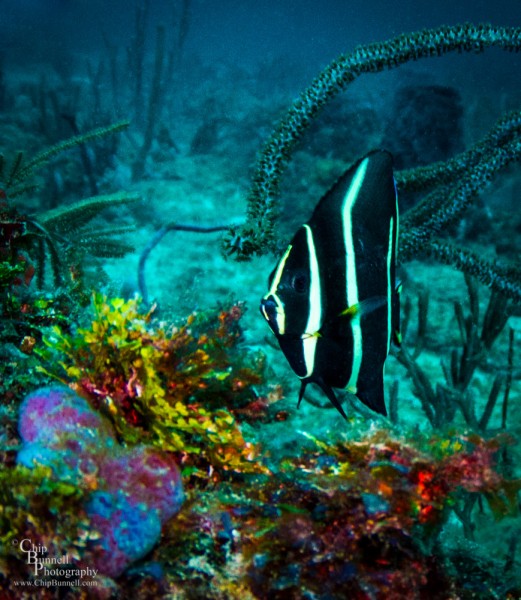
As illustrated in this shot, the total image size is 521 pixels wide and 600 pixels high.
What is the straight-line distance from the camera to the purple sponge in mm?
1137

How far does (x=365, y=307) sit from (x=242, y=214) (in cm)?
784

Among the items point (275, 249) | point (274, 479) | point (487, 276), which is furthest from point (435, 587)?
point (487, 276)

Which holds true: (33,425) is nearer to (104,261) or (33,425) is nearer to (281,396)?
(281,396)

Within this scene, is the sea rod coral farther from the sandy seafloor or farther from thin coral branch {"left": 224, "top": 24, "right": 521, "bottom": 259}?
the sandy seafloor

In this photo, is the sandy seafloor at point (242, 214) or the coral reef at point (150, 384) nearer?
the coral reef at point (150, 384)

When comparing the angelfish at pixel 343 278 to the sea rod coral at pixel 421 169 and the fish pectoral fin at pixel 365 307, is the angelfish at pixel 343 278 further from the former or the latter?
the sea rod coral at pixel 421 169

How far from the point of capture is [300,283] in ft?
3.66

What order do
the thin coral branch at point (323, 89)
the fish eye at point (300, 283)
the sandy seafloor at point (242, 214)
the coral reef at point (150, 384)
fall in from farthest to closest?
the sandy seafloor at point (242, 214), the thin coral branch at point (323, 89), the coral reef at point (150, 384), the fish eye at point (300, 283)

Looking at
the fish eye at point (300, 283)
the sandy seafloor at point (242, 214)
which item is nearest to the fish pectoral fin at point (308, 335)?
the fish eye at point (300, 283)

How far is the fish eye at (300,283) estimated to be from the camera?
1108mm

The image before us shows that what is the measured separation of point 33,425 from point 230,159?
36.9 feet

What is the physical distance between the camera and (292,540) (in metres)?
1.19

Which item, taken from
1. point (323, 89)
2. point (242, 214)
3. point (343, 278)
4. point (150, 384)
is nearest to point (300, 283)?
point (343, 278)

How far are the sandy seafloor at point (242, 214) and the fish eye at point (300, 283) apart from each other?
0.60 m
